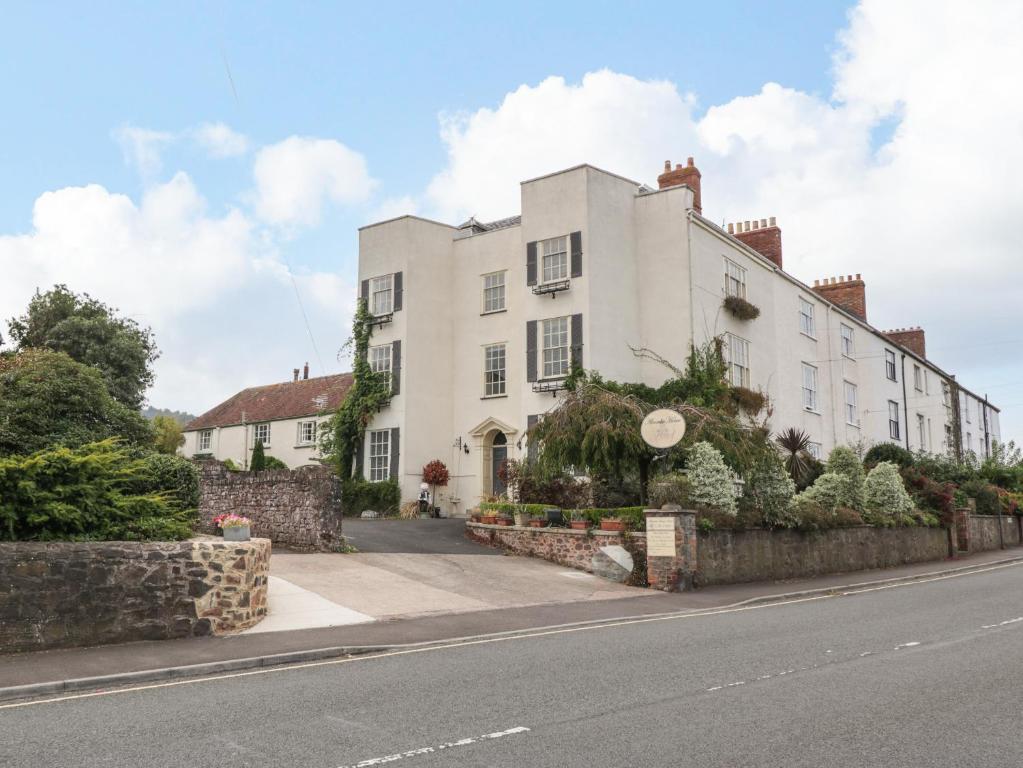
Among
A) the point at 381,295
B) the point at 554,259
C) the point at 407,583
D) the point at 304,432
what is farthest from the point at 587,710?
the point at 304,432

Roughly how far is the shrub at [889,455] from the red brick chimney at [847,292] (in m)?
7.39

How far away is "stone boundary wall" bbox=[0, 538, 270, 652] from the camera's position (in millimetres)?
9906

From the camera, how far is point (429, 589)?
51.9ft

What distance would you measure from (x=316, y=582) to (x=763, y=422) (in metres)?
19.8

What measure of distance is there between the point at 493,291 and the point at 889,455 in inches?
767

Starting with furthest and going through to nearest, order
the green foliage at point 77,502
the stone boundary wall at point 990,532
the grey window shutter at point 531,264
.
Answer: the stone boundary wall at point 990,532
the grey window shutter at point 531,264
the green foliage at point 77,502

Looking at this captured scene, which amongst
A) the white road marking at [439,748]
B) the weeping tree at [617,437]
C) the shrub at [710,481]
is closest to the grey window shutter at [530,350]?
the weeping tree at [617,437]

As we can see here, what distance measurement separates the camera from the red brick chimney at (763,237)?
35.3m

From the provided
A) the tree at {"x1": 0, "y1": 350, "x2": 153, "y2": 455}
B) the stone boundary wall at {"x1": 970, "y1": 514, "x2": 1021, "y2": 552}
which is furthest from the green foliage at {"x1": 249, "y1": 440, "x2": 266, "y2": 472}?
the stone boundary wall at {"x1": 970, "y1": 514, "x2": 1021, "y2": 552}

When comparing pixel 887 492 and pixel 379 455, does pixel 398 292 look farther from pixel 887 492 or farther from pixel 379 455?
pixel 887 492

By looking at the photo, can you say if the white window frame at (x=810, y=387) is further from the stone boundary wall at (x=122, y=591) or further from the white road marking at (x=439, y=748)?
the white road marking at (x=439, y=748)

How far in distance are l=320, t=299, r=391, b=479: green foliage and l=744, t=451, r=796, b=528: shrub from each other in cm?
1355

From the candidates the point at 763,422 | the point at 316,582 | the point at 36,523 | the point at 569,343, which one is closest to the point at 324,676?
the point at 36,523

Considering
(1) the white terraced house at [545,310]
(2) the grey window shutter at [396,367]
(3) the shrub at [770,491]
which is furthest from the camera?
(2) the grey window shutter at [396,367]
